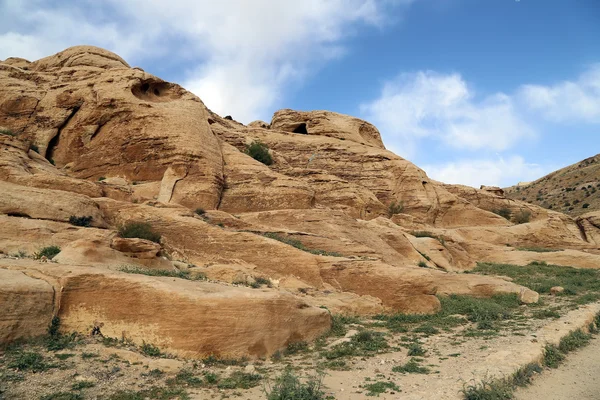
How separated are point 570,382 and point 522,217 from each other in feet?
114

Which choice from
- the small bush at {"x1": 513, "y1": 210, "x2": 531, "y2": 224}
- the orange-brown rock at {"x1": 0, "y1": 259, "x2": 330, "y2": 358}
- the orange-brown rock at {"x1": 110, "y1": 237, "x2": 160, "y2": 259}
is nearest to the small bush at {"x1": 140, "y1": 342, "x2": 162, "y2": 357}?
the orange-brown rock at {"x1": 0, "y1": 259, "x2": 330, "y2": 358}

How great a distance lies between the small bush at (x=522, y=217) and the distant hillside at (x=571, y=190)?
1682 cm

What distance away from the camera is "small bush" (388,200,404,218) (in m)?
31.7

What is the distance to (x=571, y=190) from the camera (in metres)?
62.2

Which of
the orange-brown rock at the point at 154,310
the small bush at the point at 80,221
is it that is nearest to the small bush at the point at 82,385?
the orange-brown rock at the point at 154,310

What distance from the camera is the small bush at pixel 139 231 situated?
13742 mm

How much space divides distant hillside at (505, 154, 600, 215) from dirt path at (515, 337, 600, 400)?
50201mm

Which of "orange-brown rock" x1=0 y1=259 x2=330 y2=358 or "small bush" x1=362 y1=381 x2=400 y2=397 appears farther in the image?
"orange-brown rock" x1=0 y1=259 x2=330 y2=358

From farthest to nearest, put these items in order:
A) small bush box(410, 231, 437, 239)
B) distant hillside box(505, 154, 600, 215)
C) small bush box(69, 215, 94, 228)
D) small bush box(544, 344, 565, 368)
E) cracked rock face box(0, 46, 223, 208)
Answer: distant hillside box(505, 154, 600, 215), small bush box(410, 231, 437, 239), cracked rock face box(0, 46, 223, 208), small bush box(69, 215, 94, 228), small bush box(544, 344, 565, 368)

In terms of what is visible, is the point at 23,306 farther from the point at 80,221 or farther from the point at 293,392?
the point at 80,221

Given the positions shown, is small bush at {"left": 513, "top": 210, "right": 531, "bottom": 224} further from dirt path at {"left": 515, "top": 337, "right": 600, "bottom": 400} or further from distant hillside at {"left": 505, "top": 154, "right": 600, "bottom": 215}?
dirt path at {"left": 515, "top": 337, "right": 600, "bottom": 400}

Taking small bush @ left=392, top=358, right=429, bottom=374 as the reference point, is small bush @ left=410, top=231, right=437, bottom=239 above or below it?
above

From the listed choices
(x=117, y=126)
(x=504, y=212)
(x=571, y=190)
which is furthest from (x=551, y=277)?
(x=571, y=190)

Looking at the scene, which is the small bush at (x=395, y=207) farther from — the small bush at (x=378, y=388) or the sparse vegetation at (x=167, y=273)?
the small bush at (x=378, y=388)
